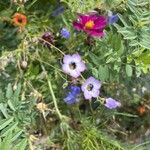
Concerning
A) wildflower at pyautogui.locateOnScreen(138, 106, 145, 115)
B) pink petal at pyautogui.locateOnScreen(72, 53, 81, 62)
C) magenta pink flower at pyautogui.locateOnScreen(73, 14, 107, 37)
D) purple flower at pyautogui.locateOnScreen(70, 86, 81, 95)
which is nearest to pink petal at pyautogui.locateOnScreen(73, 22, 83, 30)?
magenta pink flower at pyautogui.locateOnScreen(73, 14, 107, 37)

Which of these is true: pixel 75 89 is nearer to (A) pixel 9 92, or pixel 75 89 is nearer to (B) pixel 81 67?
(B) pixel 81 67

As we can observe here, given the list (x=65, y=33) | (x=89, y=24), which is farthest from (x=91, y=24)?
(x=65, y=33)

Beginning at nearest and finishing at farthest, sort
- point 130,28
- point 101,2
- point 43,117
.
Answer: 1. point 130,28
2. point 101,2
3. point 43,117

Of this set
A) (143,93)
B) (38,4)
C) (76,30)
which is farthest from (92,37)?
(143,93)

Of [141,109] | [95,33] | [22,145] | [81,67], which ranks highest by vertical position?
[95,33]

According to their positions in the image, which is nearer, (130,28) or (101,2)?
(130,28)

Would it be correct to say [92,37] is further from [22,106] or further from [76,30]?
[22,106]
